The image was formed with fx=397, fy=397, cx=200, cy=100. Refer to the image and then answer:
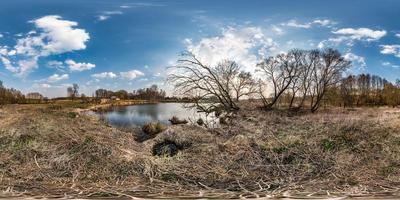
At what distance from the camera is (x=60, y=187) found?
5664 millimetres

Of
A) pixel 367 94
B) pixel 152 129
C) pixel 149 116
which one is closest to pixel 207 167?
pixel 152 129

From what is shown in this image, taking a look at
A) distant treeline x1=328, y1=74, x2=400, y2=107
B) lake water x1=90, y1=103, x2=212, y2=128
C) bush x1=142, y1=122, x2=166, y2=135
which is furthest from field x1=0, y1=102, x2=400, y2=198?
distant treeline x1=328, y1=74, x2=400, y2=107

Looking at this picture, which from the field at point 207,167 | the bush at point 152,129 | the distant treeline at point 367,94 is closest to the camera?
the field at point 207,167

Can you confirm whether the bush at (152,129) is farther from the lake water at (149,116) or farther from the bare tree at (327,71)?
the bare tree at (327,71)

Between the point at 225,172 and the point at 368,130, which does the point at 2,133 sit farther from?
the point at 368,130

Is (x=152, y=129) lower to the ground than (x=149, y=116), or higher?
lower

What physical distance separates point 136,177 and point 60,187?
1.15m

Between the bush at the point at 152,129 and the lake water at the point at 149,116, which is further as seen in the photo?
the lake water at the point at 149,116

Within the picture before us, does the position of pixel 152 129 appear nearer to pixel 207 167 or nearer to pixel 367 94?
pixel 207 167

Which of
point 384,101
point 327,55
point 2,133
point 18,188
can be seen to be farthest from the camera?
point 384,101

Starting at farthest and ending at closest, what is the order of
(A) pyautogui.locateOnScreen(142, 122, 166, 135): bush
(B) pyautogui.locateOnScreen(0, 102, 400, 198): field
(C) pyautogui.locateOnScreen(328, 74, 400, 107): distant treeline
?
1. (C) pyautogui.locateOnScreen(328, 74, 400, 107): distant treeline
2. (A) pyautogui.locateOnScreen(142, 122, 166, 135): bush
3. (B) pyautogui.locateOnScreen(0, 102, 400, 198): field

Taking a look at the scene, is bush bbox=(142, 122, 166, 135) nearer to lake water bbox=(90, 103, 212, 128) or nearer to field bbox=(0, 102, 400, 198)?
lake water bbox=(90, 103, 212, 128)

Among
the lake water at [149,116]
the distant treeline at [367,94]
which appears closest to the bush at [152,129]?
the lake water at [149,116]

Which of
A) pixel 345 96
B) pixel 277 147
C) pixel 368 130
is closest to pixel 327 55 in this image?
pixel 345 96
